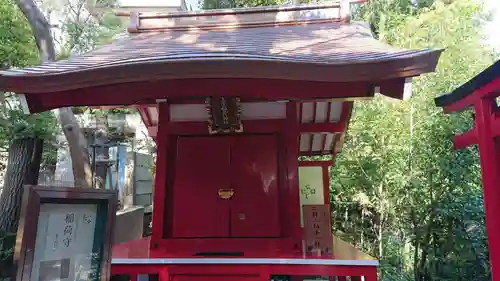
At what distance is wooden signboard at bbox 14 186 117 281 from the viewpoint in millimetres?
2088

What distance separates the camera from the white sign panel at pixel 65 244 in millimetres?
2211

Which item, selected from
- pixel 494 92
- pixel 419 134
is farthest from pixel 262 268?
pixel 419 134

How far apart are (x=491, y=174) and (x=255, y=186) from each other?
233 cm

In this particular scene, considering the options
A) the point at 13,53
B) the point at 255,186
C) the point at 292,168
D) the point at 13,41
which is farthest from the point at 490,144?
the point at 13,41

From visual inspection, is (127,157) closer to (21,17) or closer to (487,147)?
(21,17)

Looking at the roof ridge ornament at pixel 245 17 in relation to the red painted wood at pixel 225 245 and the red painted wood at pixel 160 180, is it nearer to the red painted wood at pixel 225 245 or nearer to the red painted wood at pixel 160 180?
the red painted wood at pixel 160 180

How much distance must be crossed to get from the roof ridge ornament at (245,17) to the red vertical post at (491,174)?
224 centimetres

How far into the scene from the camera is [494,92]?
3.28 metres

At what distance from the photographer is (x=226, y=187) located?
4367 mm

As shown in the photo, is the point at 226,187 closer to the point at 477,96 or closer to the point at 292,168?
the point at 292,168

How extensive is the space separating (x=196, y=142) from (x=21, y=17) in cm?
652

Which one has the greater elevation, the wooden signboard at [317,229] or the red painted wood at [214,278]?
the wooden signboard at [317,229]

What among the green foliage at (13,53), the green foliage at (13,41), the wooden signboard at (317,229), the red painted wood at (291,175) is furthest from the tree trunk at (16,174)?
the wooden signboard at (317,229)

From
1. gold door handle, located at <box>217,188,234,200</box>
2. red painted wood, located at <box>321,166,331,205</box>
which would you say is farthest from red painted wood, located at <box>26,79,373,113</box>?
red painted wood, located at <box>321,166,331,205</box>
